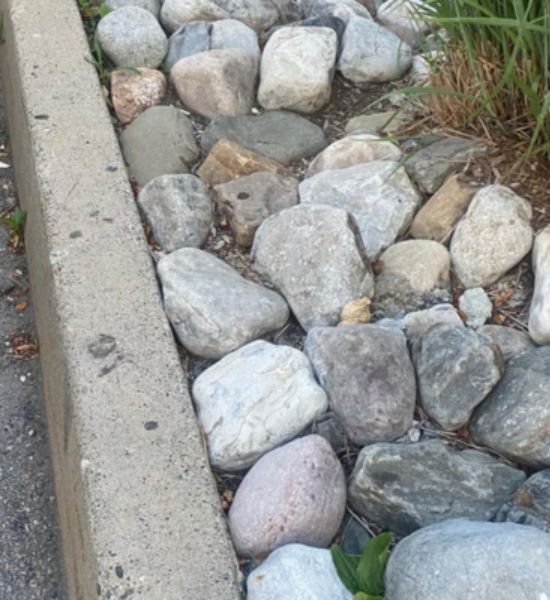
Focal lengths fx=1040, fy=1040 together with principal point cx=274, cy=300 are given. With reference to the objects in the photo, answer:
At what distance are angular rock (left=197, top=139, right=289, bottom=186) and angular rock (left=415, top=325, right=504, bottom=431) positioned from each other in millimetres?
759

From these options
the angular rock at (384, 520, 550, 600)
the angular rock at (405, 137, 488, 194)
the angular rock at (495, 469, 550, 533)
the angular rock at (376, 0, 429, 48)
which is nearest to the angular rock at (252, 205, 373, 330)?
the angular rock at (405, 137, 488, 194)

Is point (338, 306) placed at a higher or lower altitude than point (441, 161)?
lower

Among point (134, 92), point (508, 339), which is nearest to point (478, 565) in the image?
point (508, 339)

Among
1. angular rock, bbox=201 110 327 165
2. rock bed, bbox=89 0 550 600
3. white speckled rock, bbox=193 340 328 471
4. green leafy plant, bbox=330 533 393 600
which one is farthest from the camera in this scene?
angular rock, bbox=201 110 327 165

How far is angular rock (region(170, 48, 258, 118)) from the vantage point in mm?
2629

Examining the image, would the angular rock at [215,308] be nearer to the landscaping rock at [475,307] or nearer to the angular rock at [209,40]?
the landscaping rock at [475,307]

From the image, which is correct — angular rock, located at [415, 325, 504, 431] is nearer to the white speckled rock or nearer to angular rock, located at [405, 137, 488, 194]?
the white speckled rock

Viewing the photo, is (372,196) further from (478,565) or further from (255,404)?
(478,565)

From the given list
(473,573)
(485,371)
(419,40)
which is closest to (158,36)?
(419,40)

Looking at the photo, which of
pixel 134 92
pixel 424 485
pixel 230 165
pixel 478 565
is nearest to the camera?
pixel 478 565

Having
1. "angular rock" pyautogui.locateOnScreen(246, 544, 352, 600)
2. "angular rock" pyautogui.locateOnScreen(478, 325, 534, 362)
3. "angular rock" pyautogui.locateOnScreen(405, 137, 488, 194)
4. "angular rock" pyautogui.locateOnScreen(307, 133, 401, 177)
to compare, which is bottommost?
"angular rock" pyautogui.locateOnScreen(246, 544, 352, 600)

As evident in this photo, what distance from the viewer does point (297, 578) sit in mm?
1581

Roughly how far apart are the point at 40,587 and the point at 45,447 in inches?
13.2

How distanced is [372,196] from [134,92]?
755mm
